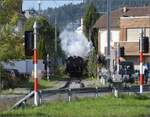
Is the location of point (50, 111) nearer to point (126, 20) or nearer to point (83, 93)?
point (83, 93)

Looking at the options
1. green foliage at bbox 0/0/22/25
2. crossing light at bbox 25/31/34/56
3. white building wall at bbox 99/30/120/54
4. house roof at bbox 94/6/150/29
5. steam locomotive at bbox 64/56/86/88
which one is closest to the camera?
crossing light at bbox 25/31/34/56

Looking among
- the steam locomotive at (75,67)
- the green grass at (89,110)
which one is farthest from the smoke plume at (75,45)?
the green grass at (89,110)

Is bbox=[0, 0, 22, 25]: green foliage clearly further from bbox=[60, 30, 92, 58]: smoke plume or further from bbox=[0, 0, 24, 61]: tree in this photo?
bbox=[60, 30, 92, 58]: smoke plume

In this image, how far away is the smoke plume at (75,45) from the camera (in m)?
91.4

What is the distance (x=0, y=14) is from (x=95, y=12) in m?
73.7

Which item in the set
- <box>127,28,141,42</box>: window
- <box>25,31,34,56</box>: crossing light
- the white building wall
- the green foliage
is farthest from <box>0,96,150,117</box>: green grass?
the white building wall

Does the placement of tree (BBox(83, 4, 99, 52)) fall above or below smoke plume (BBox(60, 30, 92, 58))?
above

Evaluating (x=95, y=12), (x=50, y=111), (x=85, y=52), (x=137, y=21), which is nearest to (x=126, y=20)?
(x=137, y=21)

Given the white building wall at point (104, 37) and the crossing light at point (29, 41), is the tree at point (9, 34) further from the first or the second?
the white building wall at point (104, 37)

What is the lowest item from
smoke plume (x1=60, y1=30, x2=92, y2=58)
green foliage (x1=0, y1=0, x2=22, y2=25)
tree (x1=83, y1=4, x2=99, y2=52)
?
smoke plume (x1=60, y1=30, x2=92, y2=58)

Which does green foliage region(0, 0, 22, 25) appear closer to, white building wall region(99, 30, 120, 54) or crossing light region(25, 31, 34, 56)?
crossing light region(25, 31, 34, 56)

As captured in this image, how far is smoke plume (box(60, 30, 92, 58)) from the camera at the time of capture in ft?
300

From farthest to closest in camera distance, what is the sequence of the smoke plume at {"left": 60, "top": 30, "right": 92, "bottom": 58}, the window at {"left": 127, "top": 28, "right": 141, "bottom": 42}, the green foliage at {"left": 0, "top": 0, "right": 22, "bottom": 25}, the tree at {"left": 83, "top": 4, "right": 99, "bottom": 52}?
the tree at {"left": 83, "top": 4, "right": 99, "bottom": 52}, the smoke plume at {"left": 60, "top": 30, "right": 92, "bottom": 58}, the window at {"left": 127, "top": 28, "right": 141, "bottom": 42}, the green foliage at {"left": 0, "top": 0, "right": 22, "bottom": 25}

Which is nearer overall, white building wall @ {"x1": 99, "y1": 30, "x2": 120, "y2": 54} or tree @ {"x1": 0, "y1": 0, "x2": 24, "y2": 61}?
tree @ {"x1": 0, "y1": 0, "x2": 24, "y2": 61}
